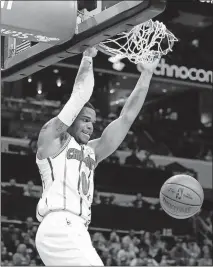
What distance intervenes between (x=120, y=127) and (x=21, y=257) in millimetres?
8074

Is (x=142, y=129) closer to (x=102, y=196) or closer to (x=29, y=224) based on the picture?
(x=102, y=196)

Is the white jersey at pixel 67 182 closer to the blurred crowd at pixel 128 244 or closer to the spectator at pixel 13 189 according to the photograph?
the blurred crowd at pixel 128 244

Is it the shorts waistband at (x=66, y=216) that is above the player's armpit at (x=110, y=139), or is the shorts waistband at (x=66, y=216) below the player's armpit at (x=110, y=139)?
below

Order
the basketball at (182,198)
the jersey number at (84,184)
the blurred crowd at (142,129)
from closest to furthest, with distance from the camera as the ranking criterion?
the jersey number at (84,184) < the basketball at (182,198) < the blurred crowd at (142,129)

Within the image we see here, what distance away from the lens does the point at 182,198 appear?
6453 millimetres

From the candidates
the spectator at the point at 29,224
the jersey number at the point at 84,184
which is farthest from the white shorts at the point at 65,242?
the spectator at the point at 29,224

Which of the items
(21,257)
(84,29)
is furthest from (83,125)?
(21,257)

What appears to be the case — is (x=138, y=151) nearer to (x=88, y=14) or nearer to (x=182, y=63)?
(x=182, y=63)

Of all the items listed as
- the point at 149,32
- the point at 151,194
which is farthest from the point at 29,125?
the point at 149,32

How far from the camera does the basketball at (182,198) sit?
6.39 metres

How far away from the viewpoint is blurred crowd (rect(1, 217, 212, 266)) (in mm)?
13705

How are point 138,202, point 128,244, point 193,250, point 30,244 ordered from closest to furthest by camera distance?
point 30,244 → point 128,244 → point 193,250 → point 138,202

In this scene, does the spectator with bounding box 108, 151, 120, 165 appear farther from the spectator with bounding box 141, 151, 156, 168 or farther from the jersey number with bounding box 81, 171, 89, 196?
the jersey number with bounding box 81, 171, 89, 196

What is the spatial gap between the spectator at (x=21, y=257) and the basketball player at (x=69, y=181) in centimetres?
799
